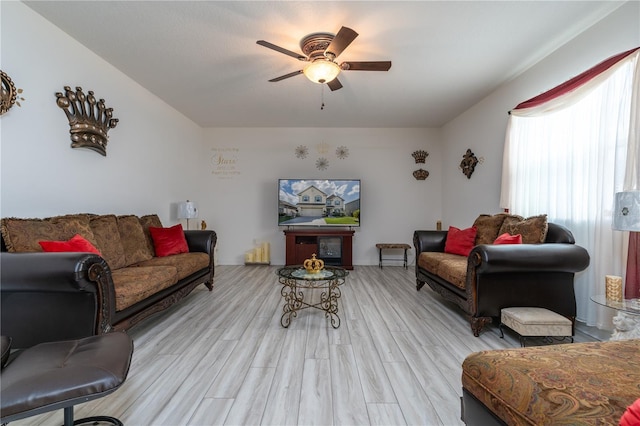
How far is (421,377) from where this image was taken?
1.78m

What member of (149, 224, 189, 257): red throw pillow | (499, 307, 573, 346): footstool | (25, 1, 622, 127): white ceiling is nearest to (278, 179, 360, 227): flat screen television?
(25, 1, 622, 127): white ceiling

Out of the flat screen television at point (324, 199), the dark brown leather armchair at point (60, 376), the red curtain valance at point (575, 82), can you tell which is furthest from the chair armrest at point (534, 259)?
the flat screen television at point (324, 199)

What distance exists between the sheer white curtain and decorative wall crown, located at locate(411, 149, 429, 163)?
2.32 m

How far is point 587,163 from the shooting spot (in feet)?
7.93

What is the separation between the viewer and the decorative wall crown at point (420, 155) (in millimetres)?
5445

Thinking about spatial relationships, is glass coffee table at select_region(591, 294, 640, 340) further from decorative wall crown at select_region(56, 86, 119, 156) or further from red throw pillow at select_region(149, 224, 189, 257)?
decorative wall crown at select_region(56, 86, 119, 156)

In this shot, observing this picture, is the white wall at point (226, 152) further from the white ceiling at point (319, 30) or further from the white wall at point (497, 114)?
the white ceiling at point (319, 30)

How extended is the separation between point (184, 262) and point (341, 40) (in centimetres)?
268

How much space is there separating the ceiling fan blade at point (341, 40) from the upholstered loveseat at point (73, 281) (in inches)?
91.4

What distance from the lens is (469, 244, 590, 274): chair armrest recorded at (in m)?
2.22

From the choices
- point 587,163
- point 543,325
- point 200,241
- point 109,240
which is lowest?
point 543,325

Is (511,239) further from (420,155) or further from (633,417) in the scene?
(420,155)

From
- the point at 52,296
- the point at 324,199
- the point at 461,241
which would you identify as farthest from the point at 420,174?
the point at 52,296

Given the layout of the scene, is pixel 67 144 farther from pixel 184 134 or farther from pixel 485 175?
pixel 485 175
